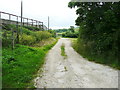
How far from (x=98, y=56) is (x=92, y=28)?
2287 mm

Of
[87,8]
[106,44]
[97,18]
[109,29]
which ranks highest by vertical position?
[87,8]

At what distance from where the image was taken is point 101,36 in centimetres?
739

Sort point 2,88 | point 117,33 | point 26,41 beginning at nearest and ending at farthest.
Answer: point 2,88 → point 117,33 → point 26,41

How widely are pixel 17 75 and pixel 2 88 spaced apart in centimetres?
103

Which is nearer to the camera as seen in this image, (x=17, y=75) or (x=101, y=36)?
(x=17, y=75)

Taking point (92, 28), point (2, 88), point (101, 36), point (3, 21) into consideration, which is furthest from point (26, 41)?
point (2, 88)

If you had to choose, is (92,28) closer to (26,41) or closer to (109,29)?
(109,29)

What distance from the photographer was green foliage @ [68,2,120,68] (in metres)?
6.58

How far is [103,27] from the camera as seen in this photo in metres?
7.20

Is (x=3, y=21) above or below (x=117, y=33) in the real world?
above

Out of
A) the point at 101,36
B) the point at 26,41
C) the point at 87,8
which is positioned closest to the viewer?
the point at 101,36

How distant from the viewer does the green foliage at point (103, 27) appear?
21.6 feet

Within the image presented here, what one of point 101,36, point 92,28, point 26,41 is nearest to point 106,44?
point 101,36

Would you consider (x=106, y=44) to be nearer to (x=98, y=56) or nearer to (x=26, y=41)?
(x=98, y=56)
